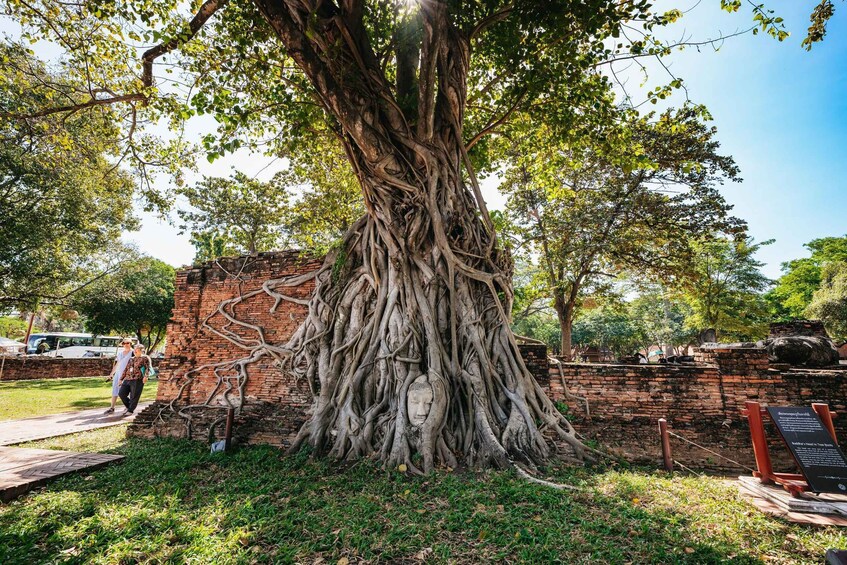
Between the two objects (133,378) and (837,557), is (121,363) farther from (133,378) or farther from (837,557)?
(837,557)

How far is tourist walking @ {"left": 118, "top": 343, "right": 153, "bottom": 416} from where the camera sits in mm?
7834

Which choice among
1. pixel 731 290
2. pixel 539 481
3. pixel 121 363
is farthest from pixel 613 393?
pixel 731 290

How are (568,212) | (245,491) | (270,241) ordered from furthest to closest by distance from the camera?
(568,212)
(270,241)
(245,491)

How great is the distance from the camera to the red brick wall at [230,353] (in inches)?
237

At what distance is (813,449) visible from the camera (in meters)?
3.43

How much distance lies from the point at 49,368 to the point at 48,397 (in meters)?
7.42

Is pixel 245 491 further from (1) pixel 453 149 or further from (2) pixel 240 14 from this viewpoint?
(2) pixel 240 14

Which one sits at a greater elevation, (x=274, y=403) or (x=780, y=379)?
(x=780, y=379)

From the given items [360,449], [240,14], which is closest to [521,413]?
[360,449]

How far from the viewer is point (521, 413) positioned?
15.4 ft

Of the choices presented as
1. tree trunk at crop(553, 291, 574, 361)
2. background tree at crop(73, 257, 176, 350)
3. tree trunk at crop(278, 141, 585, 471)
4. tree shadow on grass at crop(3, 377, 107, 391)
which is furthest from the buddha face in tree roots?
background tree at crop(73, 257, 176, 350)

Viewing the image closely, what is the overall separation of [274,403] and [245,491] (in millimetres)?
2585

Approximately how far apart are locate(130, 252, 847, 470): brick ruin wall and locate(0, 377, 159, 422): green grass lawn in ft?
14.6

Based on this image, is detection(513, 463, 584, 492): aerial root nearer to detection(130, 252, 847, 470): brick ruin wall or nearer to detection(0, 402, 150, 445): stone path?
detection(130, 252, 847, 470): brick ruin wall
